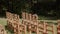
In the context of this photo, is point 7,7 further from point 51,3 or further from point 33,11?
point 51,3

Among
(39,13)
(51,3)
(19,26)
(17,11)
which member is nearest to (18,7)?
(17,11)

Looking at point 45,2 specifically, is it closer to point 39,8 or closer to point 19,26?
point 39,8

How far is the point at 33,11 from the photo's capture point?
28.4m

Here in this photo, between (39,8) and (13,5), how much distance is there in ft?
11.8

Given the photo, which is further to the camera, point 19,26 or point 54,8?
point 54,8

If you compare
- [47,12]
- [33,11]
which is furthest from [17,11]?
[47,12]

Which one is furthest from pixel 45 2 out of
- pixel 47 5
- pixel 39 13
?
pixel 39 13

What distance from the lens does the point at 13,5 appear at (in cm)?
2792

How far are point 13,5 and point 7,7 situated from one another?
1022 mm

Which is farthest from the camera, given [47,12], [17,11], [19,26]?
[47,12]

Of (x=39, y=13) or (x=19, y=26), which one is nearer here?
(x=19, y=26)

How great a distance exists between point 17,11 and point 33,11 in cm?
238

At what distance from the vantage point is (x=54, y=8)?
96.2 ft

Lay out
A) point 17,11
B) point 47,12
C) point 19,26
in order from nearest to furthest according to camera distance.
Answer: point 19,26, point 17,11, point 47,12
